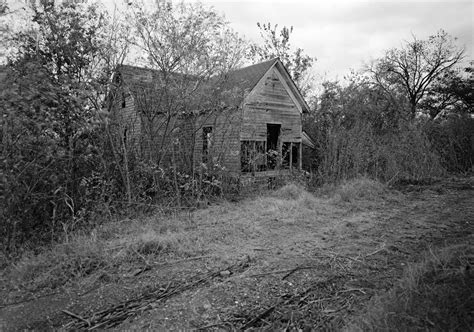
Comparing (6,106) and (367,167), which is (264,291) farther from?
(367,167)

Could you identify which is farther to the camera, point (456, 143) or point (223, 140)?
point (456, 143)

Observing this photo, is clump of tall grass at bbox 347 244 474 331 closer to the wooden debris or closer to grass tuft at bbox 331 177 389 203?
the wooden debris

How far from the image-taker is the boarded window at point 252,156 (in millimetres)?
9852

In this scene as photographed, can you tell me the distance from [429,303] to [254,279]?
5.64 ft

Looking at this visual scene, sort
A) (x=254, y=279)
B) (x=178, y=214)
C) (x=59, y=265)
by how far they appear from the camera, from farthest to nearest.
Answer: (x=178, y=214)
(x=59, y=265)
(x=254, y=279)

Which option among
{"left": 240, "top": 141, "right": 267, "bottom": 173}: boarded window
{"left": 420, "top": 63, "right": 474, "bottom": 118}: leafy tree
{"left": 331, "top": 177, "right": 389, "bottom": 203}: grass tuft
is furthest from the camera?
{"left": 420, "top": 63, "right": 474, "bottom": 118}: leafy tree

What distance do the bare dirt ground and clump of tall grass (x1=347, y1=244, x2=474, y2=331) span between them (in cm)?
28

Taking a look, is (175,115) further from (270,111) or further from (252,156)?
(270,111)

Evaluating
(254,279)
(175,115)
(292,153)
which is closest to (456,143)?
(292,153)

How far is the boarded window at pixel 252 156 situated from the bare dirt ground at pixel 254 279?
397cm

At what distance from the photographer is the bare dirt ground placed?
8.65ft

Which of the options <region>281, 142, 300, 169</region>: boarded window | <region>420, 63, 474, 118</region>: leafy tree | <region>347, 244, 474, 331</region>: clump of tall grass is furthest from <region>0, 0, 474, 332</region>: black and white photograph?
<region>420, 63, 474, 118</region>: leafy tree

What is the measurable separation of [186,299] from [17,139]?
133 inches

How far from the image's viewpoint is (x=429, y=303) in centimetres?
230
